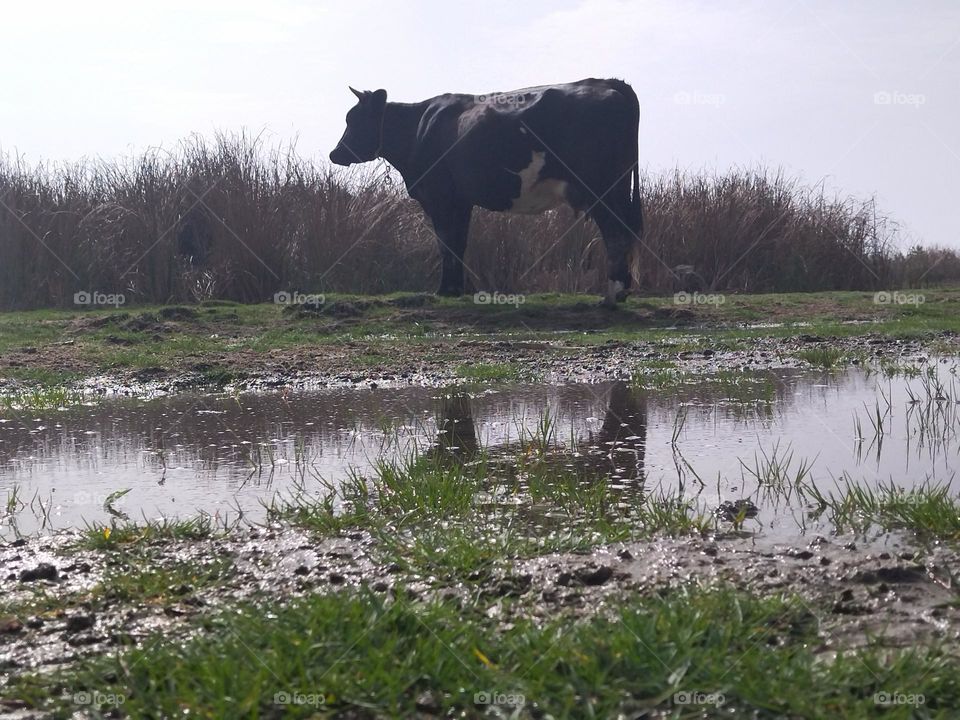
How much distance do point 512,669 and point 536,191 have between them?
33.5 ft

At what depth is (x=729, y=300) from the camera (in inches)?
505

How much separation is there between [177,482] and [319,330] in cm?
580

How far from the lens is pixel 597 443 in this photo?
5.18 metres

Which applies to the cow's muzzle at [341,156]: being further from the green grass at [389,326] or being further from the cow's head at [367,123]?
the green grass at [389,326]

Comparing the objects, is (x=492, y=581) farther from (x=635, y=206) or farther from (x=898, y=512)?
(x=635, y=206)

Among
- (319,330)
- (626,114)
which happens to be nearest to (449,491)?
(319,330)

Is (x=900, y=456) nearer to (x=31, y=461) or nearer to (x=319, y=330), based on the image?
(x=31, y=461)

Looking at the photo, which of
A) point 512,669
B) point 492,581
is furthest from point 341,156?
point 512,669

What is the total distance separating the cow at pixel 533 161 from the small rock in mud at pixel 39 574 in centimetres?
870

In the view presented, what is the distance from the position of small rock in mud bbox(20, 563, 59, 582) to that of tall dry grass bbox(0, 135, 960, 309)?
30.1 ft

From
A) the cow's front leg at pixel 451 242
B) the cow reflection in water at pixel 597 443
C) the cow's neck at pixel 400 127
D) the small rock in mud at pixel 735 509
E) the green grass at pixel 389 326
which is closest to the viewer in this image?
the small rock in mud at pixel 735 509

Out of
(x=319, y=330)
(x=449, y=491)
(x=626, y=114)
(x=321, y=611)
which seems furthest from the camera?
(x=626, y=114)

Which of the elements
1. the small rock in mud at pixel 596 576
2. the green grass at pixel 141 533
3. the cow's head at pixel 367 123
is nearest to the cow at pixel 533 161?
the cow's head at pixel 367 123

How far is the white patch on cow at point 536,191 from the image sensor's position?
11.9 metres
